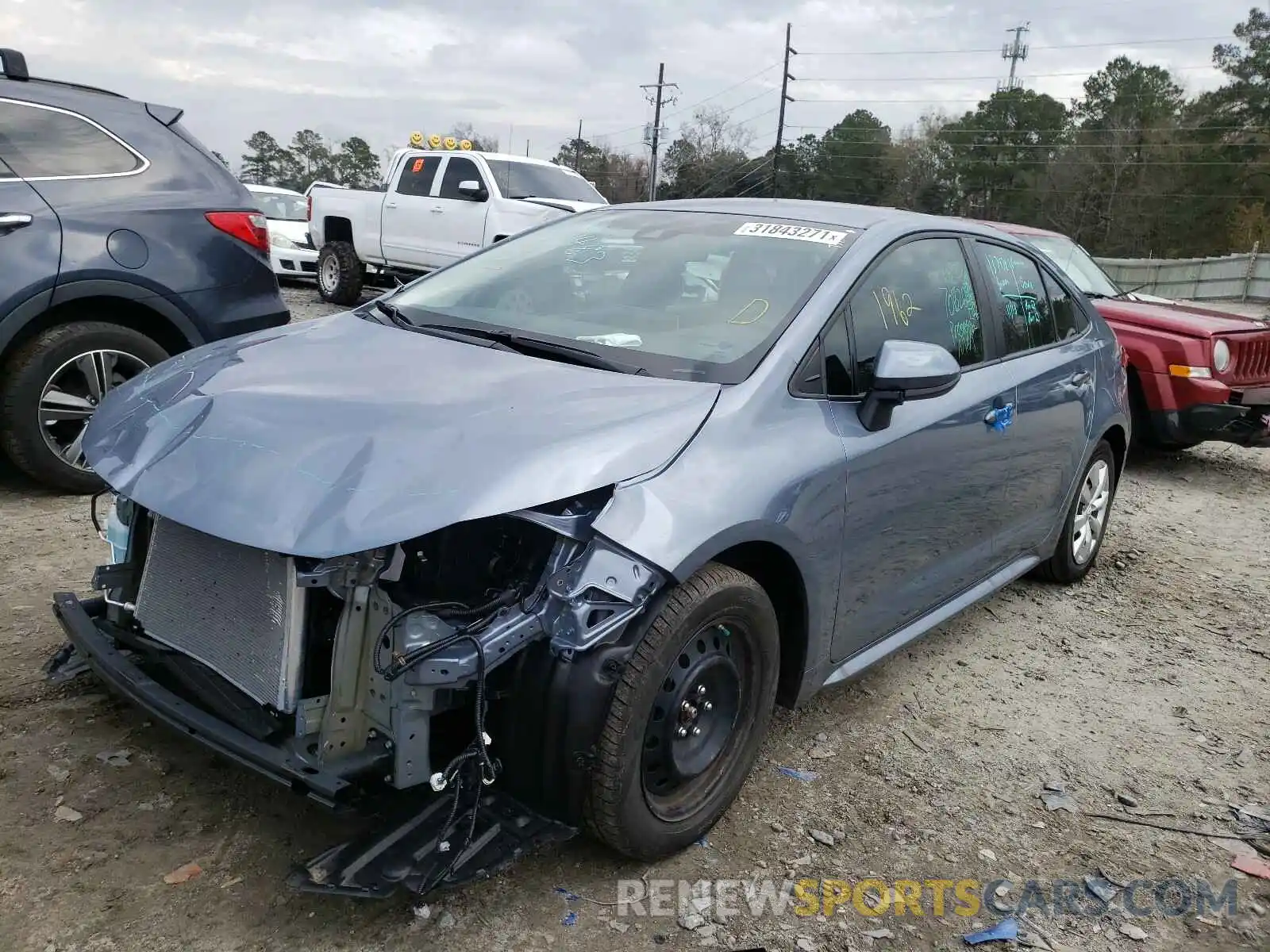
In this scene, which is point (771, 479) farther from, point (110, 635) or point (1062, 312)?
point (1062, 312)

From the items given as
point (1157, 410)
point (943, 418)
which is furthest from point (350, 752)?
point (1157, 410)

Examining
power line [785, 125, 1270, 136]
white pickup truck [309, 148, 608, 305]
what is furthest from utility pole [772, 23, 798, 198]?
white pickup truck [309, 148, 608, 305]

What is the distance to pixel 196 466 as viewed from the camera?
7.54ft

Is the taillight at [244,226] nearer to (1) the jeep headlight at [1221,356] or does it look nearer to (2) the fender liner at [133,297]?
(2) the fender liner at [133,297]

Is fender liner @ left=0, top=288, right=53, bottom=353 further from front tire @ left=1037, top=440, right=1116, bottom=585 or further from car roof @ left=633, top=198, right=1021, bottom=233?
front tire @ left=1037, top=440, right=1116, bottom=585

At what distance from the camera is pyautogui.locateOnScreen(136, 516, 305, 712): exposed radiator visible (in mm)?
2246

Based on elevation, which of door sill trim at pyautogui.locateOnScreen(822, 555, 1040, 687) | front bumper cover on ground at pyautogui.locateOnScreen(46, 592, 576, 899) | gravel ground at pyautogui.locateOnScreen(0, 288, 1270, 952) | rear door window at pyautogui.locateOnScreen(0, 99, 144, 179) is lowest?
gravel ground at pyautogui.locateOnScreen(0, 288, 1270, 952)

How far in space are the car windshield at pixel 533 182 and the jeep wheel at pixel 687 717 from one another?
33.6 ft

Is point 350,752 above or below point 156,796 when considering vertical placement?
above

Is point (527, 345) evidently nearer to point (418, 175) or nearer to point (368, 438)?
point (368, 438)

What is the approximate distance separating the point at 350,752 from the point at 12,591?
237 centimetres

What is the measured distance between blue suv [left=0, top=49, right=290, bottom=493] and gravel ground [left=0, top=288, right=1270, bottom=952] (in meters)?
0.57

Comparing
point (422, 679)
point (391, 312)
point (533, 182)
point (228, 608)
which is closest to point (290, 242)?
point (533, 182)

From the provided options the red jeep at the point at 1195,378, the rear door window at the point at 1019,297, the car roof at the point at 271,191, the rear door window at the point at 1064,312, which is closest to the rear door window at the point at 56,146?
the rear door window at the point at 1019,297
